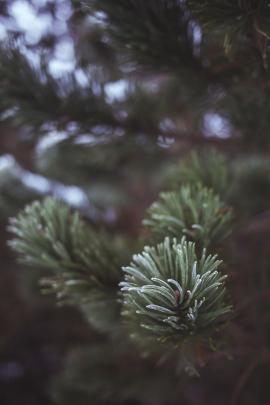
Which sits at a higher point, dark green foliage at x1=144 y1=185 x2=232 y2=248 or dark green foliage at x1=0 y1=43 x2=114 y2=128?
dark green foliage at x1=0 y1=43 x2=114 y2=128

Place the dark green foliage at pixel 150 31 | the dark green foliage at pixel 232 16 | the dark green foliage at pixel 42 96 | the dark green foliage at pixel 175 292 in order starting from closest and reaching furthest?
1. the dark green foliage at pixel 175 292
2. the dark green foliage at pixel 232 16
3. the dark green foliage at pixel 150 31
4. the dark green foliage at pixel 42 96

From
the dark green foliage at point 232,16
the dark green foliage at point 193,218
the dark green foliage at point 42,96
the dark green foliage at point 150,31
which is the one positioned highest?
the dark green foliage at point 42,96

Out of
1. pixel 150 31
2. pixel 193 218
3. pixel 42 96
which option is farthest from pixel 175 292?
pixel 42 96

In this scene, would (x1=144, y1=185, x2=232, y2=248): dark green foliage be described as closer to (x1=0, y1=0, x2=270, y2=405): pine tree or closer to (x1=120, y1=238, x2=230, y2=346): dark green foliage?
(x1=0, y1=0, x2=270, y2=405): pine tree

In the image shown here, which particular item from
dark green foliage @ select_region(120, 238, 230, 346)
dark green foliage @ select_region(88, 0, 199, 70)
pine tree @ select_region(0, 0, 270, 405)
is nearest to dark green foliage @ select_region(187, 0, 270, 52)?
pine tree @ select_region(0, 0, 270, 405)

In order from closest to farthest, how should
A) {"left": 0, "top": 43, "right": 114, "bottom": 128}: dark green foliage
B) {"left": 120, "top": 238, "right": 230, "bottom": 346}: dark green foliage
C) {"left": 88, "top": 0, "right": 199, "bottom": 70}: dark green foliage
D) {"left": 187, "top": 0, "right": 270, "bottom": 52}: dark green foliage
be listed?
1. {"left": 120, "top": 238, "right": 230, "bottom": 346}: dark green foliage
2. {"left": 187, "top": 0, "right": 270, "bottom": 52}: dark green foliage
3. {"left": 88, "top": 0, "right": 199, "bottom": 70}: dark green foliage
4. {"left": 0, "top": 43, "right": 114, "bottom": 128}: dark green foliage

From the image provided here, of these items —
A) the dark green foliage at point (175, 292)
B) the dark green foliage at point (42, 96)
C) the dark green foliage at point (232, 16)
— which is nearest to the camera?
the dark green foliage at point (175, 292)

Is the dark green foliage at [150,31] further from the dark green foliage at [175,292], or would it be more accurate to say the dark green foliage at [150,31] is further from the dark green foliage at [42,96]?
the dark green foliage at [175,292]

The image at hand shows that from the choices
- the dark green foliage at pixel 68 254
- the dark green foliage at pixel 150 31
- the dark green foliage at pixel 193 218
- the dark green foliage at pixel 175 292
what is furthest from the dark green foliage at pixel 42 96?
the dark green foliage at pixel 175 292

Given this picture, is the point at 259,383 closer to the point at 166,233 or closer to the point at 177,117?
the point at 166,233
